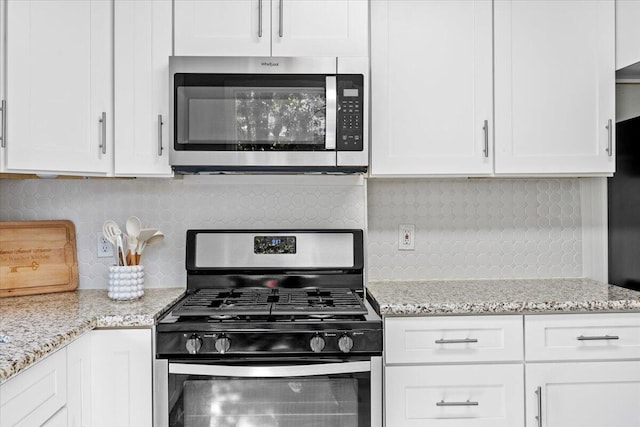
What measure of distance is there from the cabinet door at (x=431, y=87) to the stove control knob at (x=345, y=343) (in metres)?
0.68

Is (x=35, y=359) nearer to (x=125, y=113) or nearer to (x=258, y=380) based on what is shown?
(x=258, y=380)

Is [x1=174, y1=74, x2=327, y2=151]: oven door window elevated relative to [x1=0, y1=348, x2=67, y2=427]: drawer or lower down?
elevated

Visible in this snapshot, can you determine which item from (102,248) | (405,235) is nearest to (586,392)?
(405,235)

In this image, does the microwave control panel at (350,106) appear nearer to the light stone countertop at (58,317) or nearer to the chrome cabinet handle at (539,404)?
the light stone countertop at (58,317)

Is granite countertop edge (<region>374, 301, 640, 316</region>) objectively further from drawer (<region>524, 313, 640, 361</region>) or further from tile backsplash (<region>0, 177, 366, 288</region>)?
tile backsplash (<region>0, 177, 366, 288</region>)

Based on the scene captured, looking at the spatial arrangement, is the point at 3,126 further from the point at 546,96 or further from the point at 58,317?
the point at 546,96

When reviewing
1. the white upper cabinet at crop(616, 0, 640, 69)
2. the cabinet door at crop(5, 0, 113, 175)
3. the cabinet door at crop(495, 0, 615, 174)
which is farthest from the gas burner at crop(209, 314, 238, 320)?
the white upper cabinet at crop(616, 0, 640, 69)

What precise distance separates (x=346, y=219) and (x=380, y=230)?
176 millimetres

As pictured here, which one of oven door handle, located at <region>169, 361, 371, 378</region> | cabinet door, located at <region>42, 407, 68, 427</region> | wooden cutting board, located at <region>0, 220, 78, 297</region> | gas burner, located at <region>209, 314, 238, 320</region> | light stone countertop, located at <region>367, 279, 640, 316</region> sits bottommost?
cabinet door, located at <region>42, 407, 68, 427</region>

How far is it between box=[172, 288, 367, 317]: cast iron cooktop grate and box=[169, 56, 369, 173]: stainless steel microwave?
20.8 inches

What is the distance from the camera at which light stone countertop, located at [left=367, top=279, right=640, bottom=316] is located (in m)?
1.80

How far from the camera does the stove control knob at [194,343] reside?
1.66 m

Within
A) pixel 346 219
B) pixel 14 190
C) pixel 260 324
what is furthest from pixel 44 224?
pixel 346 219

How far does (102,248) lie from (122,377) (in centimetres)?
79
